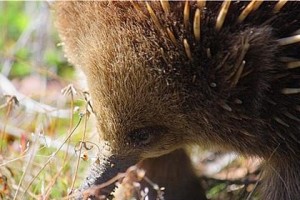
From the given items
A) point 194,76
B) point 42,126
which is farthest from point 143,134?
point 42,126

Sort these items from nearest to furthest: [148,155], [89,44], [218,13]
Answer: [218,13] < [89,44] < [148,155]

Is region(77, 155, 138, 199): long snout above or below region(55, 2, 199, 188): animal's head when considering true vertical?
below

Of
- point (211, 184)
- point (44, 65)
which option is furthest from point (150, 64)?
point (44, 65)

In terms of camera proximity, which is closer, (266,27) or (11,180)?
(266,27)

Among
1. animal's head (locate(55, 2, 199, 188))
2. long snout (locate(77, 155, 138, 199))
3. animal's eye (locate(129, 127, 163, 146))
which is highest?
animal's head (locate(55, 2, 199, 188))

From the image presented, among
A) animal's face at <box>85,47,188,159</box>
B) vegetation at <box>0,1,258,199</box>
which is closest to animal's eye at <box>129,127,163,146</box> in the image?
animal's face at <box>85,47,188,159</box>

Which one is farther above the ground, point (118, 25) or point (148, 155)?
point (118, 25)

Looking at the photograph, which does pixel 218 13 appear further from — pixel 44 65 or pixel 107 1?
pixel 44 65

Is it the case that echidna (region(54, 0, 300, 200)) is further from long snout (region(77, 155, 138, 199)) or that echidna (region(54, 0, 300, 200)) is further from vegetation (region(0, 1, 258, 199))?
vegetation (region(0, 1, 258, 199))

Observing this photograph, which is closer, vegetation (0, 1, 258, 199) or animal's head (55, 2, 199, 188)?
animal's head (55, 2, 199, 188)

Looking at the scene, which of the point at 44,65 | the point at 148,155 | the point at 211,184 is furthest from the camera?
the point at 44,65
